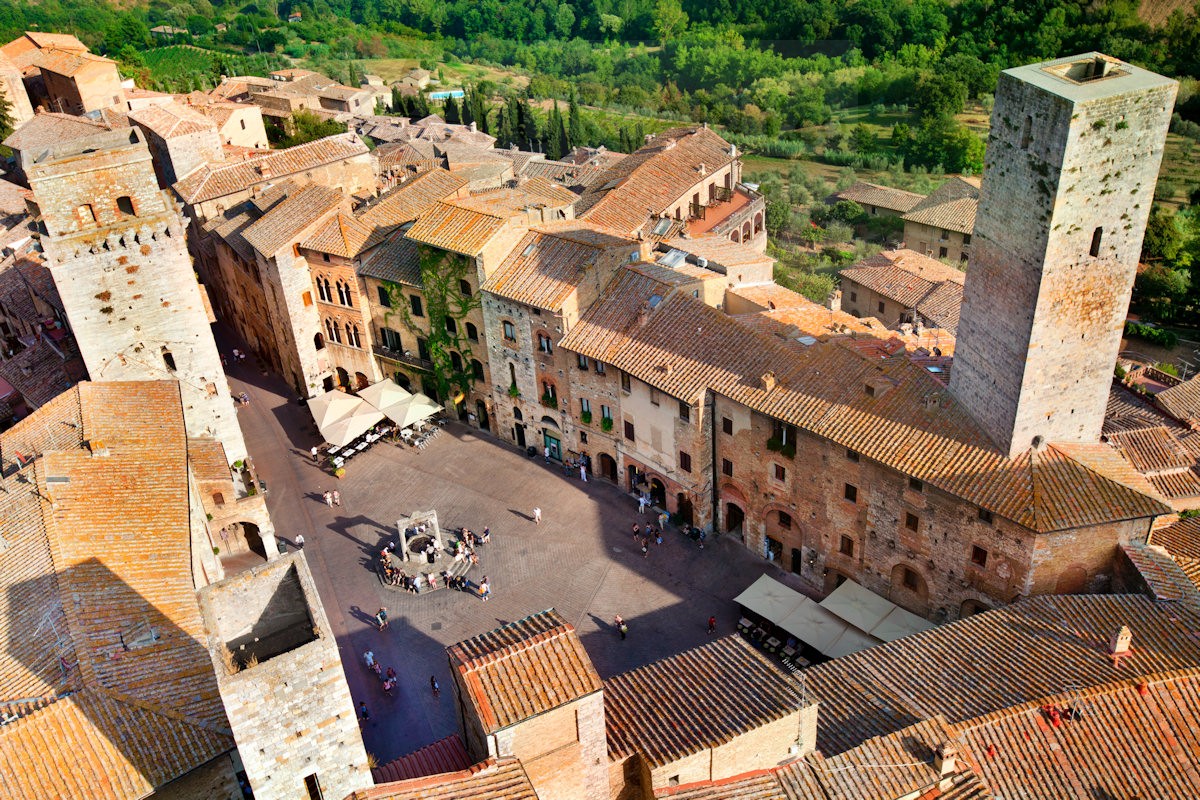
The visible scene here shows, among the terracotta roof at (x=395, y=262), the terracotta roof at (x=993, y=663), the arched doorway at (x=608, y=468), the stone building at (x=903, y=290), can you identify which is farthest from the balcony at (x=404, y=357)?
the terracotta roof at (x=993, y=663)

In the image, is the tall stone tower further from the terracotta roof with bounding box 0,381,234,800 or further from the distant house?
the distant house

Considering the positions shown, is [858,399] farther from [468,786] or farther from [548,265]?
[468,786]

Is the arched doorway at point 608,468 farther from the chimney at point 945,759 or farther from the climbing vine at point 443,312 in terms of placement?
the chimney at point 945,759

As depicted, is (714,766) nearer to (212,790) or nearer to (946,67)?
(212,790)

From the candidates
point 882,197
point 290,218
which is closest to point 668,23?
point 882,197

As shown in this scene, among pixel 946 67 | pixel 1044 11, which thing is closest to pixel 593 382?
pixel 946 67

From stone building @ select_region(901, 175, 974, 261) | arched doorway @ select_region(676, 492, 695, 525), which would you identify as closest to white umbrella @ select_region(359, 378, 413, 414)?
arched doorway @ select_region(676, 492, 695, 525)

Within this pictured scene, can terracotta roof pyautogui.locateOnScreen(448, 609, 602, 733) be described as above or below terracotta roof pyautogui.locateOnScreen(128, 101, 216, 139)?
below
